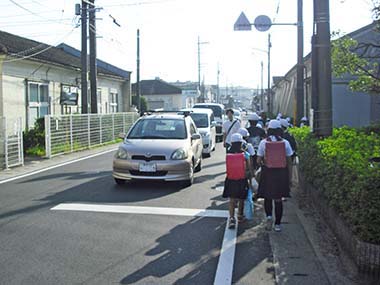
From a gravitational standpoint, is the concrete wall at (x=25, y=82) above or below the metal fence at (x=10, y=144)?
above

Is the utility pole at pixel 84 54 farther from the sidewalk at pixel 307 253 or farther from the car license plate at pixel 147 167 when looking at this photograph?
the sidewalk at pixel 307 253

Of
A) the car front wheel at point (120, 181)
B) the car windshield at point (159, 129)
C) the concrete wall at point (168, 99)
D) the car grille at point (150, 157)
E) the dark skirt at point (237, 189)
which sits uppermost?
the concrete wall at point (168, 99)

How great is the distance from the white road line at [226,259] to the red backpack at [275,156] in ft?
3.50

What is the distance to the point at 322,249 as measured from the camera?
18.5 feet

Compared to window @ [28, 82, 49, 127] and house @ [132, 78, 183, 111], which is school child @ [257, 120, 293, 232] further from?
house @ [132, 78, 183, 111]

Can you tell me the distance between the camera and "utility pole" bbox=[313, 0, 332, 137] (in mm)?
8414

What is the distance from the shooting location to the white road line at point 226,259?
15.7 ft

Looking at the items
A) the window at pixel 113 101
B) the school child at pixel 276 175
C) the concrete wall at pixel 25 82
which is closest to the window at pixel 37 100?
the concrete wall at pixel 25 82

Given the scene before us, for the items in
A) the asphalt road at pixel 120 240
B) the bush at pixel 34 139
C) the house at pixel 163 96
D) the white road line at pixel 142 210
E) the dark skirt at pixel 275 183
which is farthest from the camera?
the house at pixel 163 96

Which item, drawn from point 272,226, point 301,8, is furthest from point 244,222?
point 301,8

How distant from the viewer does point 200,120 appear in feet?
59.8

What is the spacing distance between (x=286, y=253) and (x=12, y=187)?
670 cm

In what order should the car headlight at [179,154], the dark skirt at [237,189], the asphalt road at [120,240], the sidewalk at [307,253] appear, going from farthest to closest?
the car headlight at [179,154], the dark skirt at [237,189], the asphalt road at [120,240], the sidewalk at [307,253]

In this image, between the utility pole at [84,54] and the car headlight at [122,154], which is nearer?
the car headlight at [122,154]
